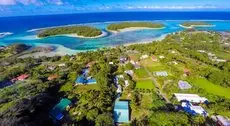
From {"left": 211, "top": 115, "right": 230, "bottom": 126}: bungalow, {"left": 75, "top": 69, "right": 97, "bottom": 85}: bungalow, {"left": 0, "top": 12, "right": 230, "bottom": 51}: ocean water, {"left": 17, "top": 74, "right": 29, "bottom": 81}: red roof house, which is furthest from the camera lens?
{"left": 0, "top": 12, "right": 230, "bottom": 51}: ocean water

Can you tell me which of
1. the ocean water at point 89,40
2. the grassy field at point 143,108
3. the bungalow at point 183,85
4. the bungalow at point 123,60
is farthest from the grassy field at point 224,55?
the grassy field at point 143,108

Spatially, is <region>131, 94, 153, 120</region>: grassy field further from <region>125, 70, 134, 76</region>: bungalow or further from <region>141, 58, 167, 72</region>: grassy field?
<region>141, 58, 167, 72</region>: grassy field

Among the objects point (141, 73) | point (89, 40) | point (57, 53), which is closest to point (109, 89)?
point (141, 73)

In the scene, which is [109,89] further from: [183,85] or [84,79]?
[183,85]

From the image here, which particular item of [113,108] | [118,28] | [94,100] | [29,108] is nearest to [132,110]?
[113,108]

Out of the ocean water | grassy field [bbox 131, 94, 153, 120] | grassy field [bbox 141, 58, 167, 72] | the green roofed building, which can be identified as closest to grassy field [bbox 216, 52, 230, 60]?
grassy field [bbox 141, 58, 167, 72]

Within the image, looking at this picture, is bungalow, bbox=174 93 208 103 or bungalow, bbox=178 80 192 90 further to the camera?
bungalow, bbox=178 80 192 90

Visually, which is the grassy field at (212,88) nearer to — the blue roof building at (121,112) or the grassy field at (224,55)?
the blue roof building at (121,112)

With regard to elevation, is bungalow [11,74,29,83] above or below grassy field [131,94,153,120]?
Answer: above
